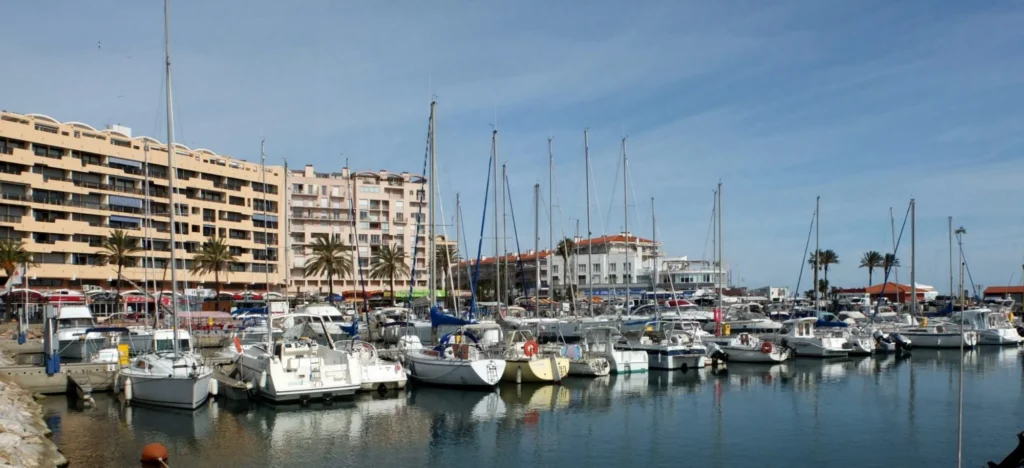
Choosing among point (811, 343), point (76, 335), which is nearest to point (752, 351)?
point (811, 343)

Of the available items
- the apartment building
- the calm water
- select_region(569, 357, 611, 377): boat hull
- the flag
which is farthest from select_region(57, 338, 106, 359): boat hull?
the apartment building

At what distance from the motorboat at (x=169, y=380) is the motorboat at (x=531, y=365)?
14122 millimetres

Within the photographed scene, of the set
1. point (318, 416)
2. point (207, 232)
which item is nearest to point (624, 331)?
point (318, 416)

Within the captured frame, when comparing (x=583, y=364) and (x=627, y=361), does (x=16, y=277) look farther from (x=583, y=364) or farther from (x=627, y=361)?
(x=627, y=361)

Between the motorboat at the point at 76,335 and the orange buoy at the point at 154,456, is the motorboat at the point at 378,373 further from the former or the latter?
the motorboat at the point at 76,335

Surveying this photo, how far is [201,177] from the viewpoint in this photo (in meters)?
98.0

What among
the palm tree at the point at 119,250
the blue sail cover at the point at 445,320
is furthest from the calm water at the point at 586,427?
the palm tree at the point at 119,250

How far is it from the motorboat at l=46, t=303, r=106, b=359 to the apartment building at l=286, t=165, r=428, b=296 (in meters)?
53.8

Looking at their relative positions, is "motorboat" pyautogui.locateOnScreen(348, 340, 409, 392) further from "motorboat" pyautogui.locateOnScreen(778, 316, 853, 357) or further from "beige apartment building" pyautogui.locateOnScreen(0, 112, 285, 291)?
"beige apartment building" pyautogui.locateOnScreen(0, 112, 285, 291)

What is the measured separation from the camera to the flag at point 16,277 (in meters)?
63.3

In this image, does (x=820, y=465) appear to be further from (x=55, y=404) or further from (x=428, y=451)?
(x=55, y=404)

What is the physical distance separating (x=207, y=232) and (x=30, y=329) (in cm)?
3378

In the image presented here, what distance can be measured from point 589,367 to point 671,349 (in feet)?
22.1

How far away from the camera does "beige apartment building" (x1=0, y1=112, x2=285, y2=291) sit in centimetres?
8056
